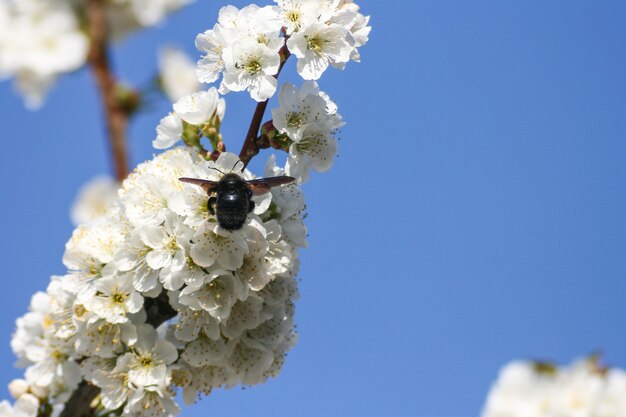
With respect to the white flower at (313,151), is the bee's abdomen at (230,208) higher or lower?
lower

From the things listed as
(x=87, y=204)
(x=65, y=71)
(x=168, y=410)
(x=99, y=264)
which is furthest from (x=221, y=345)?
(x=65, y=71)

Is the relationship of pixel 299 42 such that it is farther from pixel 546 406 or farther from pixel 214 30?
pixel 546 406

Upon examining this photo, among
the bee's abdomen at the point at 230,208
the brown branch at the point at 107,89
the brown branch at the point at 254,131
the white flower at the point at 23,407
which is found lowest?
the brown branch at the point at 107,89

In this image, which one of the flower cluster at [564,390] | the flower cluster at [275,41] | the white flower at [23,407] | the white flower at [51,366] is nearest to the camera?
the flower cluster at [564,390]

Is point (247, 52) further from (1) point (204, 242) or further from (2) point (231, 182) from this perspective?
(1) point (204, 242)

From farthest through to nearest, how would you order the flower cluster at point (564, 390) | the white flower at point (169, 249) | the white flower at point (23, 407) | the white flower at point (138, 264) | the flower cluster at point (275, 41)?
the white flower at point (23, 407) → the flower cluster at point (275, 41) → the white flower at point (138, 264) → the white flower at point (169, 249) → the flower cluster at point (564, 390)

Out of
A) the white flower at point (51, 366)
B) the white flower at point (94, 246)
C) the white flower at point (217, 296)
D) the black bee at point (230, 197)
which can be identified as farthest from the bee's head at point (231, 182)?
the white flower at point (51, 366)

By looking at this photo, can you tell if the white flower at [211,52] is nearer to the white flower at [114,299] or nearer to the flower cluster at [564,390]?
the white flower at [114,299]

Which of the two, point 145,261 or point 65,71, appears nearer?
point 65,71

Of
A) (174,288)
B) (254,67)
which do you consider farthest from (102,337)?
(254,67)
